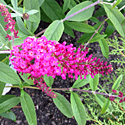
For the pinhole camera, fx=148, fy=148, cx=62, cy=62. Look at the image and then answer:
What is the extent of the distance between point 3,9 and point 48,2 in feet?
2.57

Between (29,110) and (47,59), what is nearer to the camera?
(47,59)

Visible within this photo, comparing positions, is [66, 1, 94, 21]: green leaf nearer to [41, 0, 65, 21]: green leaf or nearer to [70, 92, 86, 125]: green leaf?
[41, 0, 65, 21]: green leaf

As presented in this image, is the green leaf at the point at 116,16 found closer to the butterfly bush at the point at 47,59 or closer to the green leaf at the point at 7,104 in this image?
the butterfly bush at the point at 47,59

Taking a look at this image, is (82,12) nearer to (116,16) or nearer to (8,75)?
(116,16)

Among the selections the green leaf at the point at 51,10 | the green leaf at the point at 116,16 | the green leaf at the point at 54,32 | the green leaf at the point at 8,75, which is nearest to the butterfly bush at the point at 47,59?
the green leaf at the point at 8,75

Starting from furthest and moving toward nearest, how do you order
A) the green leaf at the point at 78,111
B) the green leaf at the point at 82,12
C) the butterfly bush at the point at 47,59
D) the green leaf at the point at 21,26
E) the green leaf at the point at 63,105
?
1. the green leaf at the point at 63,105
2. the green leaf at the point at 78,111
3. the green leaf at the point at 82,12
4. the green leaf at the point at 21,26
5. the butterfly bush at the point at 47,59

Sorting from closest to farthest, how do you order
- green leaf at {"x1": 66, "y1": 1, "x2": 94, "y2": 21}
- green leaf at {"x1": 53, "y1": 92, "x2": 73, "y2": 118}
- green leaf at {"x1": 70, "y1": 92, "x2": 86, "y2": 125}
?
green leaf at {"x1": 66, "y1": 1, "x2": 94, "y2": 21}, green leaf at {"x1": 70, "y1": 92, "x2": 86, "y2": 125}, green leaf at {"x1": 53, "y1": 92, "x2": 73, "y2": 118}

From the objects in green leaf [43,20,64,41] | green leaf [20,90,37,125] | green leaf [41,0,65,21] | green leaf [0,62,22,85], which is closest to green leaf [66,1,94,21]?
green leaf [43,20,64,41]

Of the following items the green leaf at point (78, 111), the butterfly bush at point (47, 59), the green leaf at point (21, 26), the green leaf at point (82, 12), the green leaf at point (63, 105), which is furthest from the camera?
the green leaf at point (63, 105)

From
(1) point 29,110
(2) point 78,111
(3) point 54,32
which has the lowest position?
(2) point 78,111

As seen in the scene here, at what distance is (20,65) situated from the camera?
33.9 inches

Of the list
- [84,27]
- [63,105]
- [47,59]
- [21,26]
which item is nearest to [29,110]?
[63,105]

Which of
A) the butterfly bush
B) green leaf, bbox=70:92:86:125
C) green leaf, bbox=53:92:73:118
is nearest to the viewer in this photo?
the butterfly bush

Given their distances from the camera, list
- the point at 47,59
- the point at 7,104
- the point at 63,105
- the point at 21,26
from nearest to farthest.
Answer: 1. the point at 47,59
2. the point at 21,26
3. the point at 7,104
4. the point at 63,105
